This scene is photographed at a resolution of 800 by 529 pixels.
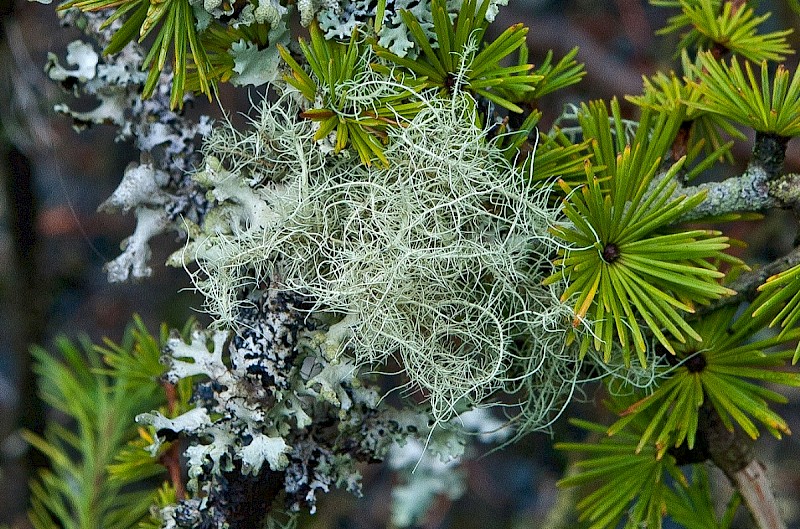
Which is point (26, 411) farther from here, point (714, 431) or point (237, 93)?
point (714, 431)

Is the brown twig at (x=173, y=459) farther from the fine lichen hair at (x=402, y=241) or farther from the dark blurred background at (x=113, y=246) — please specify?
the dark blurred background at (x=113, y=246)

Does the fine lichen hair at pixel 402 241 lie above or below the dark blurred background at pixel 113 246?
above

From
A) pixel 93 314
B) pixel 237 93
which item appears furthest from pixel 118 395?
pixel 93 314

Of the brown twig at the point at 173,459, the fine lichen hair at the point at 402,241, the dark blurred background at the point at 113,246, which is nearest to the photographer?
the fine lichen hair at the point at 402,241

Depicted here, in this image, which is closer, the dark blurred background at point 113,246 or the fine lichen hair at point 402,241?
the fine lichen hair at point 402,241

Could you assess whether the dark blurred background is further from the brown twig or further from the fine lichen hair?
the fine lichen hair

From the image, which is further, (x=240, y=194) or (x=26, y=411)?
(x=26, y=411)

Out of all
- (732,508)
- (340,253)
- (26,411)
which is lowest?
(26,411)

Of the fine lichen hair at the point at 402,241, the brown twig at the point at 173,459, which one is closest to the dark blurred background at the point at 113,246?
the brown twig at the point at 173,459
